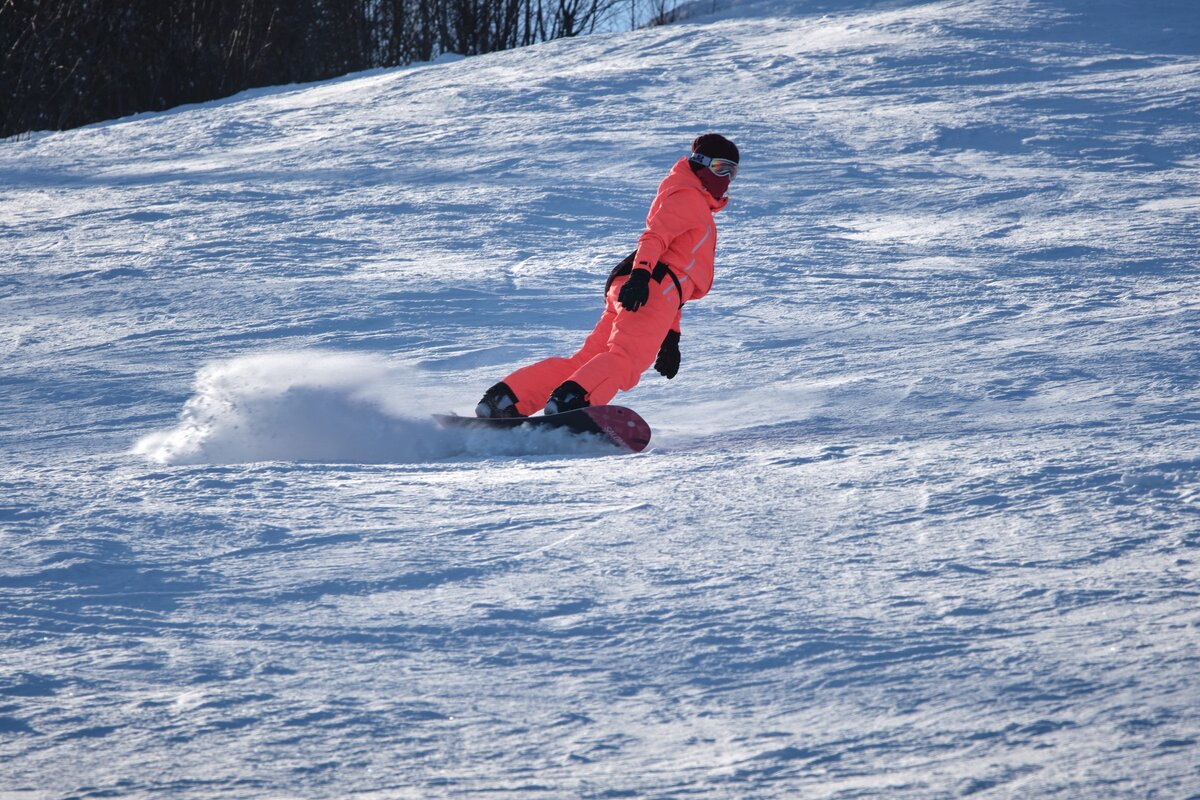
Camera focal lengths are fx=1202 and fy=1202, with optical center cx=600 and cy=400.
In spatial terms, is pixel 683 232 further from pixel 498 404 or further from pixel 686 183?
pixel 498 404

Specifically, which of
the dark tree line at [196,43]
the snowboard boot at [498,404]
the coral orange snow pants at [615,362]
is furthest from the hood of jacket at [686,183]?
the dark tree line at [196,43]

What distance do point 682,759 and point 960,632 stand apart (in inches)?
31.6

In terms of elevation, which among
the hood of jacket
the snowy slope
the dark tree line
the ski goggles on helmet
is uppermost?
the dark tree line

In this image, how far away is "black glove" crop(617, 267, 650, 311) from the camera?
4.97 metres

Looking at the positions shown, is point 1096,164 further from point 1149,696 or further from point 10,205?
point 10,205

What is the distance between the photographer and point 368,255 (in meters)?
9.10

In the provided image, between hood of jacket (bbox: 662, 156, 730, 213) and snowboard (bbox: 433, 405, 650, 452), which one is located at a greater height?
hood of jacket (bbox: 662, 156, 730, 213)

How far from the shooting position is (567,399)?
5.02 meters

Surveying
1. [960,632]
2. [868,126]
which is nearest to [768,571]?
[960,632]

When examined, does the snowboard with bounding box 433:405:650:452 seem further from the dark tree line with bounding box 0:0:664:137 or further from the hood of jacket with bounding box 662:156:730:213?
the dark tree line with bounding box 0:0:664:137

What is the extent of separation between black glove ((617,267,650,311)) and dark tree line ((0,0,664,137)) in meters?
19.1

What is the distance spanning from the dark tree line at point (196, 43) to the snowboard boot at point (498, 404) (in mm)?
18828

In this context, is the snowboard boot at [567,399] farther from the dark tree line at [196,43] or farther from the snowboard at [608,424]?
the dark tree line at [196,43]

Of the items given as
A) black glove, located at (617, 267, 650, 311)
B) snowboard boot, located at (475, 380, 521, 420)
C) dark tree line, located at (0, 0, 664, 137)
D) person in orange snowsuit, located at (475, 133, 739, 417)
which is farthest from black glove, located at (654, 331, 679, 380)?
dark tree line, located at (0, 0, 664, 137)
